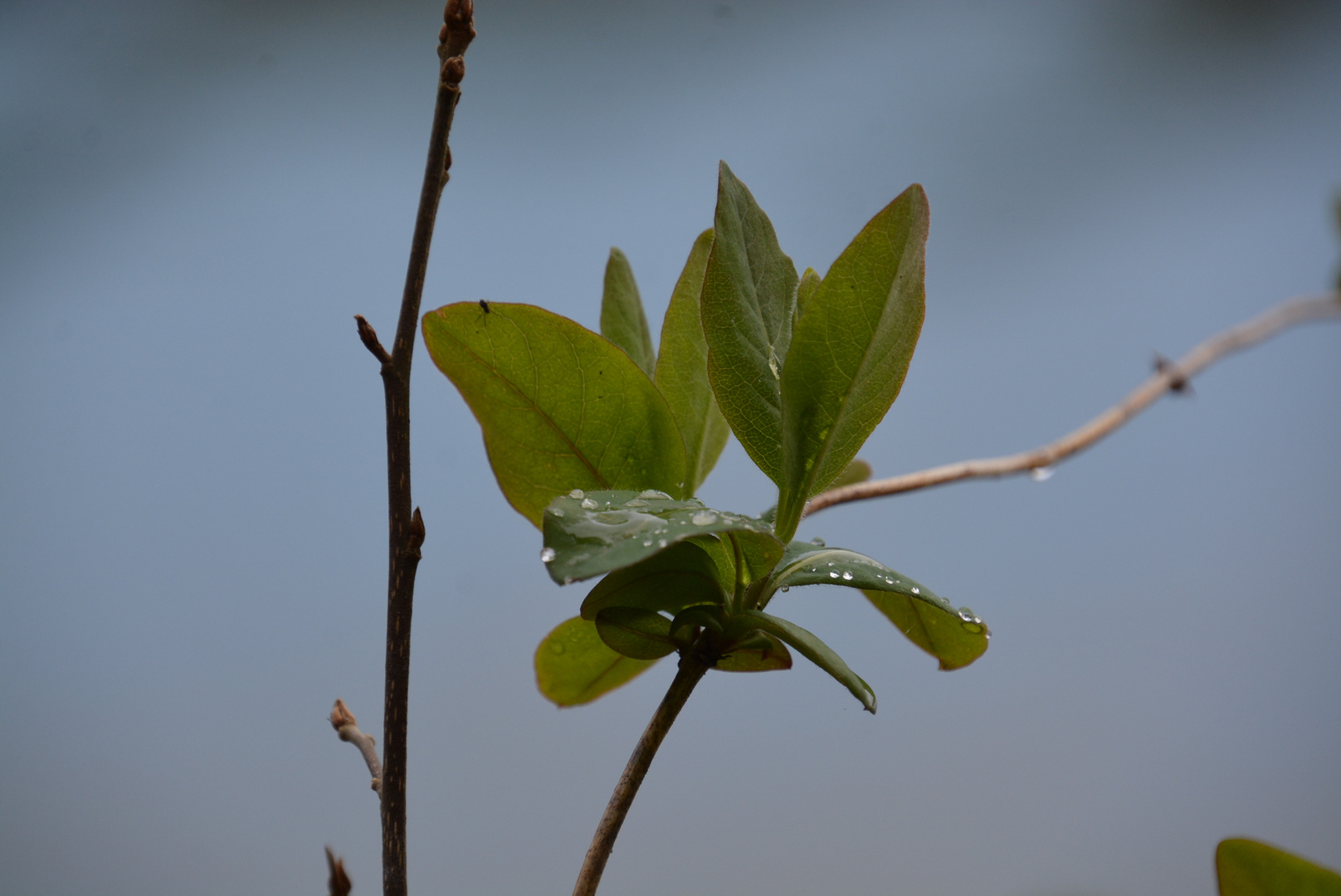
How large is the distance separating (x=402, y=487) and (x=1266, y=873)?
14.1 inches

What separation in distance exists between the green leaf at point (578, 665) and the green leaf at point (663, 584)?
0.11 meters

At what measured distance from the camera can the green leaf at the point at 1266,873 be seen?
10.6 inches

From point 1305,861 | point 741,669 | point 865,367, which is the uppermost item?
point 865,367

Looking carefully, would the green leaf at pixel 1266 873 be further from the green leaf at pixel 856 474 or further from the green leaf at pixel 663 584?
the green leaf at pixel 856 474

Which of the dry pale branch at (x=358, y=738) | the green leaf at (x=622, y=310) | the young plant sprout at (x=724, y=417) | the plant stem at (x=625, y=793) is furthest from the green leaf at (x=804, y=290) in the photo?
the dry pale branch at (x=358, y=738)

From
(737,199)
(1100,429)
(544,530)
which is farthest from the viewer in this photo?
(1100,429)

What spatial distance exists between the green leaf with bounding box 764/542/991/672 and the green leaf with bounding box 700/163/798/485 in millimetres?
49

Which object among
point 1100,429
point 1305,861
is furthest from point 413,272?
point 1100,429

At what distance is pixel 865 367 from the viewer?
1.20 ft

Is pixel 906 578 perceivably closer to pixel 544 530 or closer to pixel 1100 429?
pixel 544 530

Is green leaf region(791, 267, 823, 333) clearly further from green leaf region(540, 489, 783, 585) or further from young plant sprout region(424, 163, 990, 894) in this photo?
green leaf region(540, 489, 783, 585)

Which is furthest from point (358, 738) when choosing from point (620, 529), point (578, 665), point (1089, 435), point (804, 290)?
point (1089, 435)

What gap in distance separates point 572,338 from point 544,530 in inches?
5.5

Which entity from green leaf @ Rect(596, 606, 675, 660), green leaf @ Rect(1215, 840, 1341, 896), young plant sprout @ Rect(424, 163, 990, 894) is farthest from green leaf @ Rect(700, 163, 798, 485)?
green leaf @ Rect(1215, 840, 1341, 896)
